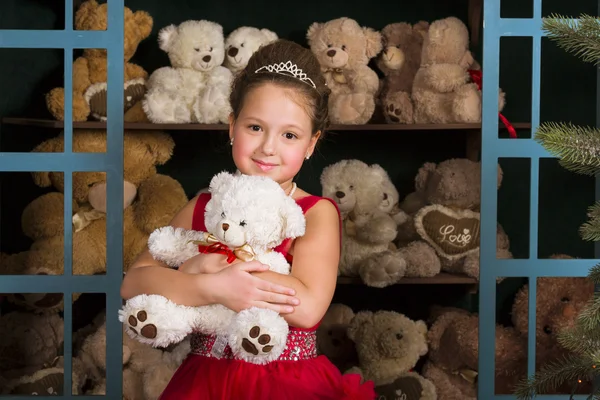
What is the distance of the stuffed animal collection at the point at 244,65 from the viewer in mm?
2693

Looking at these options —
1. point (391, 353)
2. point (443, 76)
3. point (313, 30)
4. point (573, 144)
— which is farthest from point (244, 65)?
Answer: point (573, 144)

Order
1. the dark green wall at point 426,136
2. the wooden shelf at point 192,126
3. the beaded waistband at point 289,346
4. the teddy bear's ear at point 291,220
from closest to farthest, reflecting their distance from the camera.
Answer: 1. the teddy bear's ear at point 291,220
2. the beaded waistband at point 289,346
3. the wooden shelf at point 192,126
4. the dark green wall at point 426,136

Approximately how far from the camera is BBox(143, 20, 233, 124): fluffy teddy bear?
2670 millimetres

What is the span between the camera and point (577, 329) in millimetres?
1525

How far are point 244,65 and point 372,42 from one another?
17.7 inches

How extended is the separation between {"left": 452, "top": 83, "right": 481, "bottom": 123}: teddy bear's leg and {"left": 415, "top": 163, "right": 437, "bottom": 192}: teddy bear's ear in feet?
0.76

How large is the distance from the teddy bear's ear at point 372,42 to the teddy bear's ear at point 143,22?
0.73 m

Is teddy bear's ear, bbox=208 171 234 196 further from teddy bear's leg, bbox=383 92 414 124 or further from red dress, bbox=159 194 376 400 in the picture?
teddy bear's leg, bbox=383 92 414 124

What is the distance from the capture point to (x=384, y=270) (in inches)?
103

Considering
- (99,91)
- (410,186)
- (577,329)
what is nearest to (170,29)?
(99,91)

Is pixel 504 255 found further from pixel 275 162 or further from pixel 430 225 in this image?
pixel 275 162

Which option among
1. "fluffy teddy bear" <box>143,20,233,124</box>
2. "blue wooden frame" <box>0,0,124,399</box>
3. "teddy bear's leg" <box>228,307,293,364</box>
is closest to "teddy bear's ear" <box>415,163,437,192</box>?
"fluffy teddy bear" <box>143,20,233,124</box>

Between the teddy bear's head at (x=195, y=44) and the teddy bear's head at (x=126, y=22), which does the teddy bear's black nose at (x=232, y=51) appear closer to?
the teddy bear's head at (x=195, y=44)

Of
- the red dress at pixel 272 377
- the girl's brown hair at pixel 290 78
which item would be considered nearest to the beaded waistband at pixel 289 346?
the red dress at pixel 272 377
